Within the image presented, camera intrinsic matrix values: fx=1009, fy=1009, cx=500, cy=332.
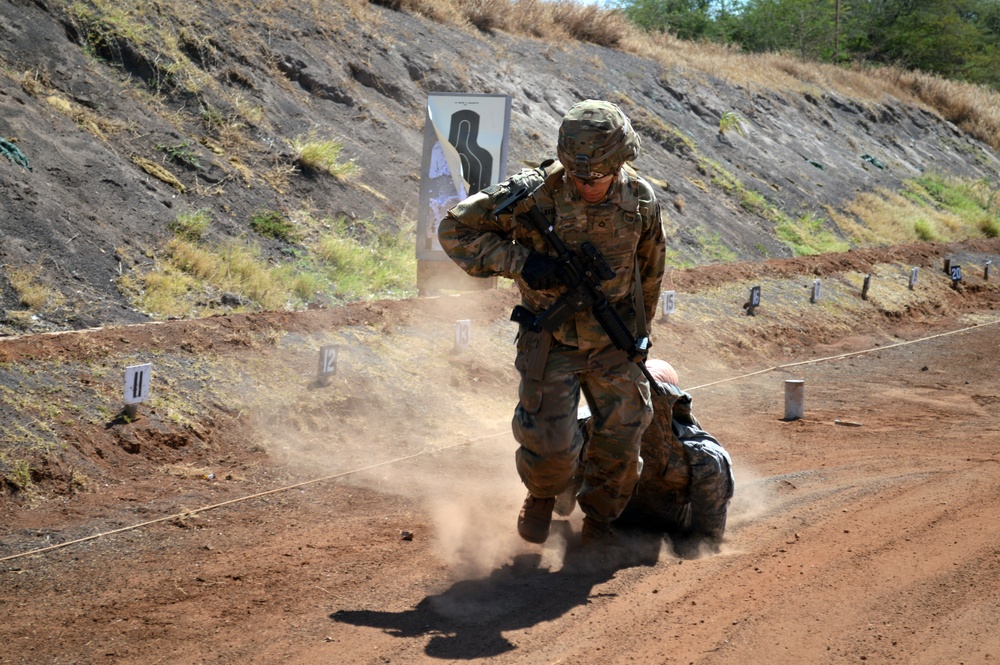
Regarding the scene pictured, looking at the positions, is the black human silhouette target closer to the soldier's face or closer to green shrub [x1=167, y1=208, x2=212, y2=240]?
green shrub [x1=167, y1=208, x2=212, y2=240]

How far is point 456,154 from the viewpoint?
11859 mm

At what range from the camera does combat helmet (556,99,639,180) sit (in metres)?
5.26

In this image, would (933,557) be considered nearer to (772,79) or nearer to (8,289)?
(8,289)

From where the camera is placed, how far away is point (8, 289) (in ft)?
29.8

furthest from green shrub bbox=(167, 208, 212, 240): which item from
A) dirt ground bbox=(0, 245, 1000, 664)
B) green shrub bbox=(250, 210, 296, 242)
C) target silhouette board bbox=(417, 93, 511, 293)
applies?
dirt ground bbox=(0, 245, 1000, 664)

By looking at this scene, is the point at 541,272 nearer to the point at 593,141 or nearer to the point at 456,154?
the point at 593,141

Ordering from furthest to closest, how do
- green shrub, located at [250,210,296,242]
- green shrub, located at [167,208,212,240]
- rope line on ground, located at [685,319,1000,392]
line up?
green shrub, located at [250,210,296,242] → rope line on ground, located at [685,319,1000,392] → green shrub, located at [167,208,212,240]

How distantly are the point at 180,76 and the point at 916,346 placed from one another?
11872mm

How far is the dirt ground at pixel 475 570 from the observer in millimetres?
4293

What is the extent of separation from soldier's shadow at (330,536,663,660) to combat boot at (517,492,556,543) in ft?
0.46

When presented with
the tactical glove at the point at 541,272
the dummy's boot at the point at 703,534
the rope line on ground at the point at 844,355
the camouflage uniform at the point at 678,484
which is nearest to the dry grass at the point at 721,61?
the rope line on ground at the point at 844,355

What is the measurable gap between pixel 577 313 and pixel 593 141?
93 cm

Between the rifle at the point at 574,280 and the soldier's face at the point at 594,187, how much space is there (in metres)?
0.25

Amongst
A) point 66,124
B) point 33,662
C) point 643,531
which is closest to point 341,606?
point 33,662
